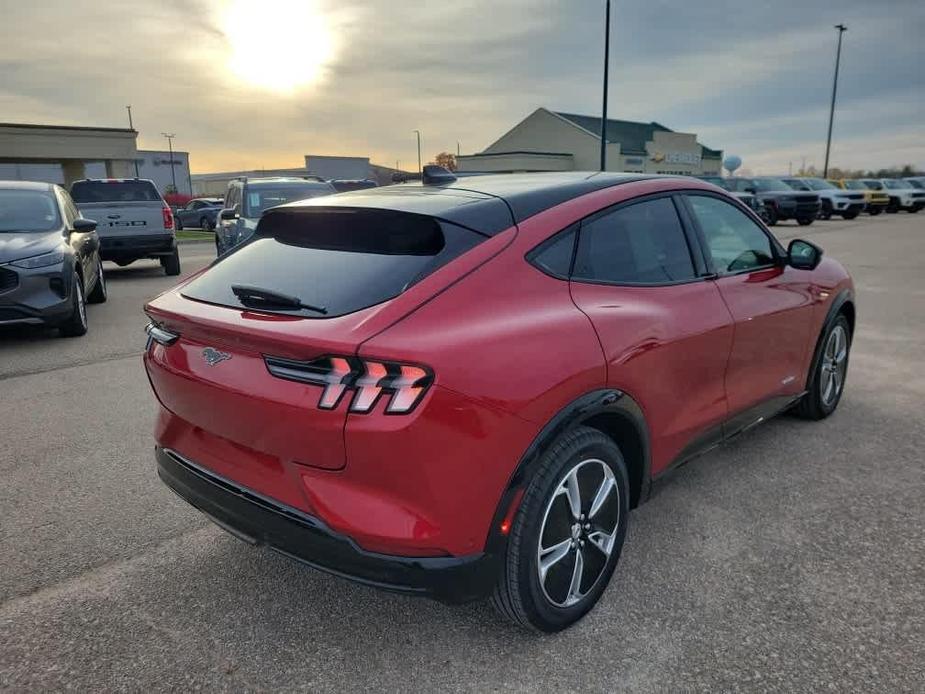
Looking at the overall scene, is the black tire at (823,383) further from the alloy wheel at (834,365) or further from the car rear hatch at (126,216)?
the car rear hatch at (126,216)

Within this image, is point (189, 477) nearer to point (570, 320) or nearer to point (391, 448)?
point (391, 448)

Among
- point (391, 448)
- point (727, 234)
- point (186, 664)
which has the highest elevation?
point (727, 234)

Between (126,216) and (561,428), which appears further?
(126,216)

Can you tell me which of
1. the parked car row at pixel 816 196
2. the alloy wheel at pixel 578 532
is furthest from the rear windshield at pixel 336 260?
the parked car row at pixel 816 196

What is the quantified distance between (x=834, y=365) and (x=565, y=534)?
10.4 ft

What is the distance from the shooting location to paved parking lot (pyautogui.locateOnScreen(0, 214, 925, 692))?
2.28 metres

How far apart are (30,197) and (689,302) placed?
324 inches

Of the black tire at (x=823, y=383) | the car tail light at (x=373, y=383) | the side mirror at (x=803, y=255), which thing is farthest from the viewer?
the black tire at (x=823, y=383)

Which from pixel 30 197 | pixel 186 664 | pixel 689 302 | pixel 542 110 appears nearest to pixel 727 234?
pixel 689 302

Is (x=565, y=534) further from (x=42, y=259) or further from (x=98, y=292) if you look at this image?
(x=98, y=292)

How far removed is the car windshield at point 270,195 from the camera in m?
11.6

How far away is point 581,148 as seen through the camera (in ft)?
180

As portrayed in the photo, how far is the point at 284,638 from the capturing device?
2.46 metres

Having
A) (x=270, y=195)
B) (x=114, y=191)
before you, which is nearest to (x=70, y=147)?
(x=114, y=191)
